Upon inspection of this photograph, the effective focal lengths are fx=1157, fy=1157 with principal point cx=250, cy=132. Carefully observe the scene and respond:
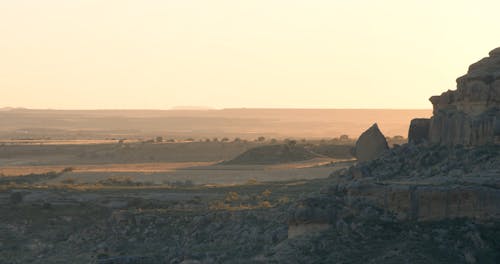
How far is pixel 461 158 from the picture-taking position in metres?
25.4

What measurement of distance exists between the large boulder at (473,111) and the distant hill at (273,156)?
38.1 meters

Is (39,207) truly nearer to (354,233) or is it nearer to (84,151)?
(354,233)

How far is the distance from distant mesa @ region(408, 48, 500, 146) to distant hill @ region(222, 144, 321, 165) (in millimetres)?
37953

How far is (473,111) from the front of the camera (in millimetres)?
26484

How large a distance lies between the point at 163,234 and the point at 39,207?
7499 mm

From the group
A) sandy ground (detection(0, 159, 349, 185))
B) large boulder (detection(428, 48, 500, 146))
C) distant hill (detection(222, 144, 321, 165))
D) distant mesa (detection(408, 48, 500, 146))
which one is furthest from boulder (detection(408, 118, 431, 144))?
distant hill (detection(222, 144, 321, 165))

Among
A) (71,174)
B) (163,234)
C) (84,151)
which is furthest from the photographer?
(84,151)

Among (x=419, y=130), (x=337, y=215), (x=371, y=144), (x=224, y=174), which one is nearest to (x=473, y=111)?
(x=419, y=130)

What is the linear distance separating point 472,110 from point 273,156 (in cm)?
4101

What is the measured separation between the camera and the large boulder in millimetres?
25562

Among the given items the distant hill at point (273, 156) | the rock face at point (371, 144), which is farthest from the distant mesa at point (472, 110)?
the distant hill at point (273, 156)

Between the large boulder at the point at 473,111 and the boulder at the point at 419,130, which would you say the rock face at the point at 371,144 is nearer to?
the boulder at the point at 419,130

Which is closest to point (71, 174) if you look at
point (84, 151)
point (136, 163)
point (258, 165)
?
point (258, 165)

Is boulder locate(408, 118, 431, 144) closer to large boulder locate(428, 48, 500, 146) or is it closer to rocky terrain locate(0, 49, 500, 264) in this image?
rocky terrain locate(0, 49, 500, 264)
